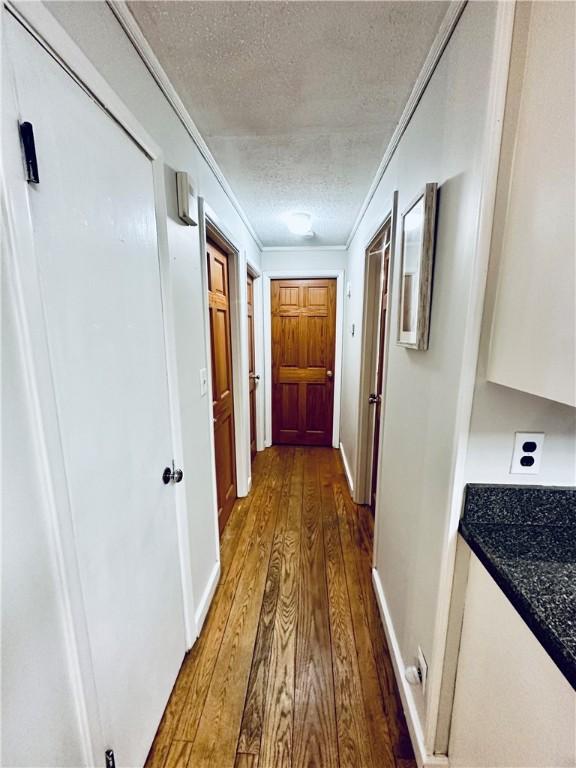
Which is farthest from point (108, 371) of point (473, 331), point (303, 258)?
point (303, 258)

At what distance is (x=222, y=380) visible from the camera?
2262mm

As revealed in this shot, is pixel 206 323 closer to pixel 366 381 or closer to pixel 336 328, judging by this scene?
pixel 366 381

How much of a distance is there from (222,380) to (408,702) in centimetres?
186

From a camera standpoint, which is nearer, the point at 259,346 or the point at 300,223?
the point at 300,223

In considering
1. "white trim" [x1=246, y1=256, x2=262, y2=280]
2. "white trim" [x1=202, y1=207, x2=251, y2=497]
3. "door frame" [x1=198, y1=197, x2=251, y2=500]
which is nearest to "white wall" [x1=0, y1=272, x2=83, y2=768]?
"door frame" [x1=198, y1=197, x2=251, y2=500]

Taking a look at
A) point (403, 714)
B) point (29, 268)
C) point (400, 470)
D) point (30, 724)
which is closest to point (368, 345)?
point (400, 470)

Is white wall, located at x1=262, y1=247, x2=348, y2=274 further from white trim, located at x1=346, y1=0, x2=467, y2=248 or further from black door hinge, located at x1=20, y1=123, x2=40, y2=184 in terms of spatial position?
black door hinge, located at x1=20, y1=123, x2=40, y2=184

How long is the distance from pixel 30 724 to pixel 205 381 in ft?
4.03

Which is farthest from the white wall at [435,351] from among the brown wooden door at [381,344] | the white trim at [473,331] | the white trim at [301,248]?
the white trim at [301,248]

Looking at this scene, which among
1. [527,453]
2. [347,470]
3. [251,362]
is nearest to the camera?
[527,453]

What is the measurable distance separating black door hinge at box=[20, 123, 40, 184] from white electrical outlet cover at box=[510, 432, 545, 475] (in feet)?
4.10

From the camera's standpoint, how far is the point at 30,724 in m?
0.62

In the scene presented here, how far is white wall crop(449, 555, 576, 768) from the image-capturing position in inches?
23.7

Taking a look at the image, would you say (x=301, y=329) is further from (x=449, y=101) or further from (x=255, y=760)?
(x=255, y=760)
